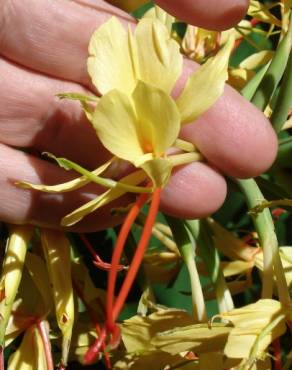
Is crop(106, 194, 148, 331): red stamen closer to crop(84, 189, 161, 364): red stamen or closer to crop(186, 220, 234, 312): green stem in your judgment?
crop(84, 189, 161, 364): red stamen

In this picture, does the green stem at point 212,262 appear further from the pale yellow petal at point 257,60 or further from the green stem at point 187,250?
the pale yellow petal at point 257,60

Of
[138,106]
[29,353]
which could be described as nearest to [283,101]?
[138,106]

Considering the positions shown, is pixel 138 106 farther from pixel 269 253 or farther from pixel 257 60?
pixel 257 60

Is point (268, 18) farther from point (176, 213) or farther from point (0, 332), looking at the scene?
point (0, 332)

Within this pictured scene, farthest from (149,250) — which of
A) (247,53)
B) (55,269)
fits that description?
(247,53)

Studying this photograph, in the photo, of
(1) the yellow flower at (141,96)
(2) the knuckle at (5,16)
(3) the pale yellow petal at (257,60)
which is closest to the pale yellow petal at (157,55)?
(1) the yellow flower at (141,96)
